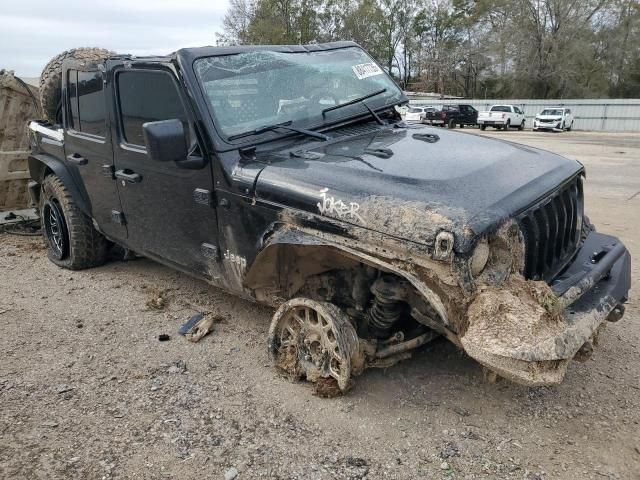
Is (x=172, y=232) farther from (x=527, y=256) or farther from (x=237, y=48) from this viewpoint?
(x=527, y=256)

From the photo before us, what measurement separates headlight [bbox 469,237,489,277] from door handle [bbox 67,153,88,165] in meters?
3.65

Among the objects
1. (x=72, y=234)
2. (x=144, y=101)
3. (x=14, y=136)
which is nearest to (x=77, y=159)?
(x=72, y=234)

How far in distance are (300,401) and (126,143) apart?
2.37 meters

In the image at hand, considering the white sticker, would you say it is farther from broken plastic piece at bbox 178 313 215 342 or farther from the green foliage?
the green foliage

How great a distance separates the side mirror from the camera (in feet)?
11.0

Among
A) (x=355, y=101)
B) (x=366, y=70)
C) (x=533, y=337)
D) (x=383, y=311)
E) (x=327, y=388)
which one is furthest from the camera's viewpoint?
(x=366, y=70)

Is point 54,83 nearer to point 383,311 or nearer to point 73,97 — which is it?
point 73,97

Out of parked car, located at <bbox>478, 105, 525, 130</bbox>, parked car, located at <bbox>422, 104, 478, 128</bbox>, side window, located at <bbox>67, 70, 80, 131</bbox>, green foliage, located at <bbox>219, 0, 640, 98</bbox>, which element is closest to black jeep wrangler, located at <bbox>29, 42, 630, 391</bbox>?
side window, located at <bbox>67, 70, 80, 131</bbox>

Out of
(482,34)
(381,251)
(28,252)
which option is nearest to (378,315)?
(381,251)

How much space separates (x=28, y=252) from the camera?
6.50 meters

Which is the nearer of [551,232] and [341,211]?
[341,211]

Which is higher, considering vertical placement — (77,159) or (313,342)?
(77,159)

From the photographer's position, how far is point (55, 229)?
6027 mm

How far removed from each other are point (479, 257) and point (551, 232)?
0.76 meters
